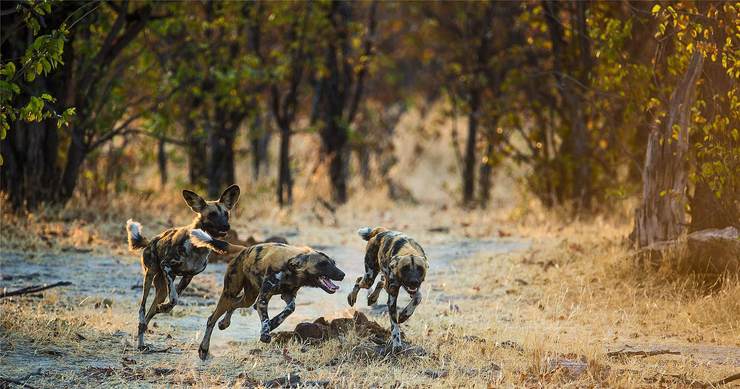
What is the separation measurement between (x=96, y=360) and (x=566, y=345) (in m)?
3.42

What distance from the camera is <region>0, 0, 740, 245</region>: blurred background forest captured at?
1045 cm

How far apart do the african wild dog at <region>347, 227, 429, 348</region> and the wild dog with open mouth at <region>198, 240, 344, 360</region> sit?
0.46 m

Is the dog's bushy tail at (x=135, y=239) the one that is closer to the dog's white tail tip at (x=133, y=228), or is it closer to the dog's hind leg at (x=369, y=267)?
the dog's white tail tip at (x=133, y=228)

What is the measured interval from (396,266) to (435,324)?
5.61 ft

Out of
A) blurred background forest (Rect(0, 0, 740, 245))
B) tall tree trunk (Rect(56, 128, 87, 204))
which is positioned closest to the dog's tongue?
blurred background forest (Rect(0, 0, 740, 245))

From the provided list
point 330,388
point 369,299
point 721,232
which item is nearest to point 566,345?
point 369,299

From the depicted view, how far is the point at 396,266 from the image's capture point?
24.1 feet

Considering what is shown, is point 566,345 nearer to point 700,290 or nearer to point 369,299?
point 369,299

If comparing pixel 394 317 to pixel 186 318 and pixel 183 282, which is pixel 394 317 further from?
pixel 186 318

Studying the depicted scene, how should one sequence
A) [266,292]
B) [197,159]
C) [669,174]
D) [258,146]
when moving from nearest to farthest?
1. [266,292]
2. [669,174]
3. [197,159]
4. [258,146]

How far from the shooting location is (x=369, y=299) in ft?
27.4

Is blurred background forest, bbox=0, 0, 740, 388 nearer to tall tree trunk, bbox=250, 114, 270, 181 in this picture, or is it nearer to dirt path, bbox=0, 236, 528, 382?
dirt path, bbox=0, 236, 528, 382

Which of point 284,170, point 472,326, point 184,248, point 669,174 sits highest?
point 284,170

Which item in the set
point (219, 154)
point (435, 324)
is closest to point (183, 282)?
point (435, 324)
